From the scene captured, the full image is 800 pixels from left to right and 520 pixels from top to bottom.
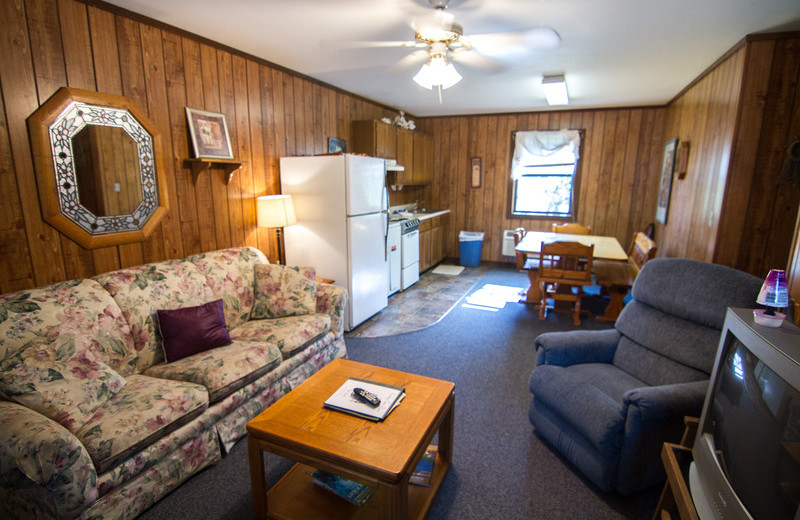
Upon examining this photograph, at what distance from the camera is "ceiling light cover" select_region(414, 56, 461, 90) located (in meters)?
2.59

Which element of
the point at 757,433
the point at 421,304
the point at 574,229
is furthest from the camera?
the point at 574,229

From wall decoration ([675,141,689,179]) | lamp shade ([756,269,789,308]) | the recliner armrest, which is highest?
wall decoration ([675,141,689,179])

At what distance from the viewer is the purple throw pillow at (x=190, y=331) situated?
225cm

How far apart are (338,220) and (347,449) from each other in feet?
7.73

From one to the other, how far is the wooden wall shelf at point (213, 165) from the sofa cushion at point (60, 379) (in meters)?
1.43

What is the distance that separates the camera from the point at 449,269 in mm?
6266

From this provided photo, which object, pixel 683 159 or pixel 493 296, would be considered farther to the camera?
pixel 493 296

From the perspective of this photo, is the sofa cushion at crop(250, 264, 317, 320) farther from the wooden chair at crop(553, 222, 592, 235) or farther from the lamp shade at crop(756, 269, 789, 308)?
the wooden chair at crop(553, 222, 592, 235)

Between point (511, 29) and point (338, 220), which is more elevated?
point (511, 29)

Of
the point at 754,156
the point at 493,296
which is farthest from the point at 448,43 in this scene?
the point at 493,296

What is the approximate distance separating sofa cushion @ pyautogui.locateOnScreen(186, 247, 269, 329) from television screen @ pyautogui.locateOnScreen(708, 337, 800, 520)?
269 cm

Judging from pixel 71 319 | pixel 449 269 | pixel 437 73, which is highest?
pixel 437 73

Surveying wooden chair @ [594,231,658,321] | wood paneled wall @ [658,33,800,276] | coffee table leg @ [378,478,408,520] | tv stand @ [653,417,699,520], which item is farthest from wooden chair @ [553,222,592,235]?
coffee table leg @ [378,478,408,520]

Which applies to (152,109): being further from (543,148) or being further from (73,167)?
(543,148)
